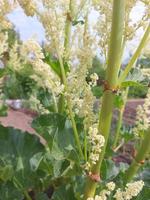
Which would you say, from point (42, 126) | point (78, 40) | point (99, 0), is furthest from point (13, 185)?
point (99, 0)

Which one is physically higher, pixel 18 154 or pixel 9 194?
pixel 18 154

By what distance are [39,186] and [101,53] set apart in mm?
628

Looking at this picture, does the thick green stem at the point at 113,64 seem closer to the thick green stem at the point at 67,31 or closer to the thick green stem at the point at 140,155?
the thick green stem at the point at 140,155

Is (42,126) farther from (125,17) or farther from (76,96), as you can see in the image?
(125,17)

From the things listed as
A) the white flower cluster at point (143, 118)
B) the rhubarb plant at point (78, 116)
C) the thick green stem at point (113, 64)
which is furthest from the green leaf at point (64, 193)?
the white flower cluster at point (143, 118)

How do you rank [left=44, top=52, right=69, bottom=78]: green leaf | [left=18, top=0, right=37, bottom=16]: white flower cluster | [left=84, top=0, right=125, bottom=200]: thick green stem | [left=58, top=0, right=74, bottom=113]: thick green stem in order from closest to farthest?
[left=84, top=0, right=125, bottom=200]: thick green stem
[left=18, top=0, right=37, bottom=16]: white flower cluster
[left=44, top=52, right=69, bottom=78]: green leaf
[left=58, top=0, right=74, bottom=113]: thick green stem

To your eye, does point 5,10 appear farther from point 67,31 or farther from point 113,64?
point 113,64

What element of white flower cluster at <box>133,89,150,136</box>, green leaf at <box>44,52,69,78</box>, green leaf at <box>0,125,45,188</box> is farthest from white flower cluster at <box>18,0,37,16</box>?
white flower cluster at <box>133,89,150,136</box>

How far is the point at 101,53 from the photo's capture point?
1.59 metres

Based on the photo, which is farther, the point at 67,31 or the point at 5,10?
the point at 67,31

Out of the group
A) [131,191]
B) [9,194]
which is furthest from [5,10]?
[131,191]

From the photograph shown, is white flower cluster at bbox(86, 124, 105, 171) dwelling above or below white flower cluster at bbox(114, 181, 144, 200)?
above

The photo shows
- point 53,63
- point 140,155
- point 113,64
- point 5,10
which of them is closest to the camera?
point 113,64

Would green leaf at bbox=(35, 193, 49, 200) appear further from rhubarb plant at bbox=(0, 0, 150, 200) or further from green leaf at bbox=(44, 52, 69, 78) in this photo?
green leaf at bbox=(44, 52, 69, 78)
